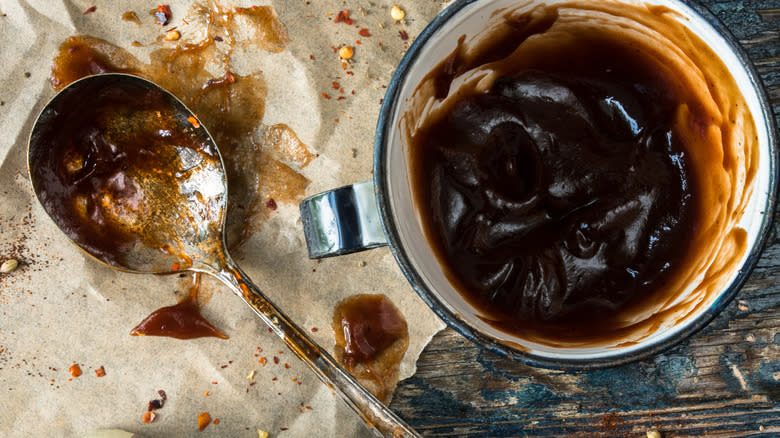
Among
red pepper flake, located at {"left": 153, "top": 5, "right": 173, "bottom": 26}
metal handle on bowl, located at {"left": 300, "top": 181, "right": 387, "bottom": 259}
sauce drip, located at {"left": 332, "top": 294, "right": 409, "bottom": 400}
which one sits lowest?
sauce drip, located at {"left": 332, "top": 294, "right": 409, "bottom": 400}

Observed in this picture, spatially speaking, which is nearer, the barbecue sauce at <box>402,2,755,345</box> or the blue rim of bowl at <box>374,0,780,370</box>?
the blue rim of bowl at <box>374,0,780,370</box>

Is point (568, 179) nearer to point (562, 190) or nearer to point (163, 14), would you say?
point (562, 190)

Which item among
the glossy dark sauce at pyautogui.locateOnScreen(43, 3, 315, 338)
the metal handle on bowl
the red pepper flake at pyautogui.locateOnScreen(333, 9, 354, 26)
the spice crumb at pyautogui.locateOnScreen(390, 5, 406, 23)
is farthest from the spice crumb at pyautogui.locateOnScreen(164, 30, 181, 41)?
the metal handle on bowl

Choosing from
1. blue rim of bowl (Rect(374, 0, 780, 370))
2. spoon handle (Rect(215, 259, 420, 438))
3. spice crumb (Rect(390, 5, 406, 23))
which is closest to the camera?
blue rim of bowl (Rect(374, 0, 780, 370))

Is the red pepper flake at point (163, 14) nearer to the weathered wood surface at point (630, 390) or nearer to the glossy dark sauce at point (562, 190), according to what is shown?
the glossy dark sauce at point (562, 190)

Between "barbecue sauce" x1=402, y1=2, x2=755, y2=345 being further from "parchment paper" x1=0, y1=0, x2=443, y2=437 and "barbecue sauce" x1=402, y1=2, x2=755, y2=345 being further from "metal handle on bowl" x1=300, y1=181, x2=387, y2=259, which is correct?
"parchment paper" x1=0, y1=0, x2=443, y2=437

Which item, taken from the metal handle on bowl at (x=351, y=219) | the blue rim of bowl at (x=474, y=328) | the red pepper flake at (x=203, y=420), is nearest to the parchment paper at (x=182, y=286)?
the red pepper flake at (x=203, y=420)
